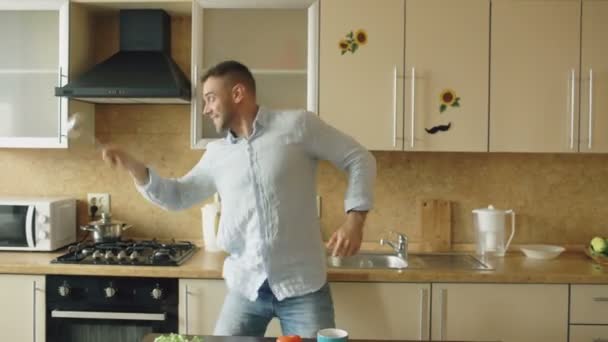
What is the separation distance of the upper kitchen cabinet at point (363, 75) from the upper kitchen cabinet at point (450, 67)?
0.24 feet

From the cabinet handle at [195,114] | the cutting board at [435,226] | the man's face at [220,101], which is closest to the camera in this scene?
the man's face at [220,101]

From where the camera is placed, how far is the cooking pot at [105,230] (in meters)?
2.73

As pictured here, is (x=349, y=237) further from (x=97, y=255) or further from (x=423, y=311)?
(x=97, y=255)

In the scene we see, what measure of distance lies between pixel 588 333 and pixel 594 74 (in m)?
1.12

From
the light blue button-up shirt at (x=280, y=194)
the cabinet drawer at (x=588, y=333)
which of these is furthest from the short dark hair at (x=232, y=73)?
the cabinet drawer at (x=588, y=333)

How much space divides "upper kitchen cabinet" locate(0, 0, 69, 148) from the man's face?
1.04m

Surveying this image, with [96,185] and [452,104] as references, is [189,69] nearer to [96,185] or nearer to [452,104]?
[96,185]

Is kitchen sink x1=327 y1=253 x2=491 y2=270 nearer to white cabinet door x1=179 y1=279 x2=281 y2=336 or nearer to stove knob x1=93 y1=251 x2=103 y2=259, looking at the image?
white cabinet door x1=179 y1=279 x2=281 y2=336

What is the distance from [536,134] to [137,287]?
186 cm

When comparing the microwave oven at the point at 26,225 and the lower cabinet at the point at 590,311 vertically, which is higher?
the microwave oven at the point at 26,225

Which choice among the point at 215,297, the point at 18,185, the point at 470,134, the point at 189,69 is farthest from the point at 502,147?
the point at 18,185

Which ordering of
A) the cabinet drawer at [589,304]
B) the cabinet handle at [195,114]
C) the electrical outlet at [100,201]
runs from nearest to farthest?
the cabinet drawer at [589,304], the cabinet handle at [195,114], the electrical outlet at [100,201]

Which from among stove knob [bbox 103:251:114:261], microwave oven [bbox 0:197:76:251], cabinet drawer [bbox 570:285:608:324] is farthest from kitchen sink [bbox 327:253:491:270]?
microwave oven [bbox 0:197:76:251]

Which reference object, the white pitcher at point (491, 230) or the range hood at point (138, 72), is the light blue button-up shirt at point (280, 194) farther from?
the white pitcher at point (491, 230)
